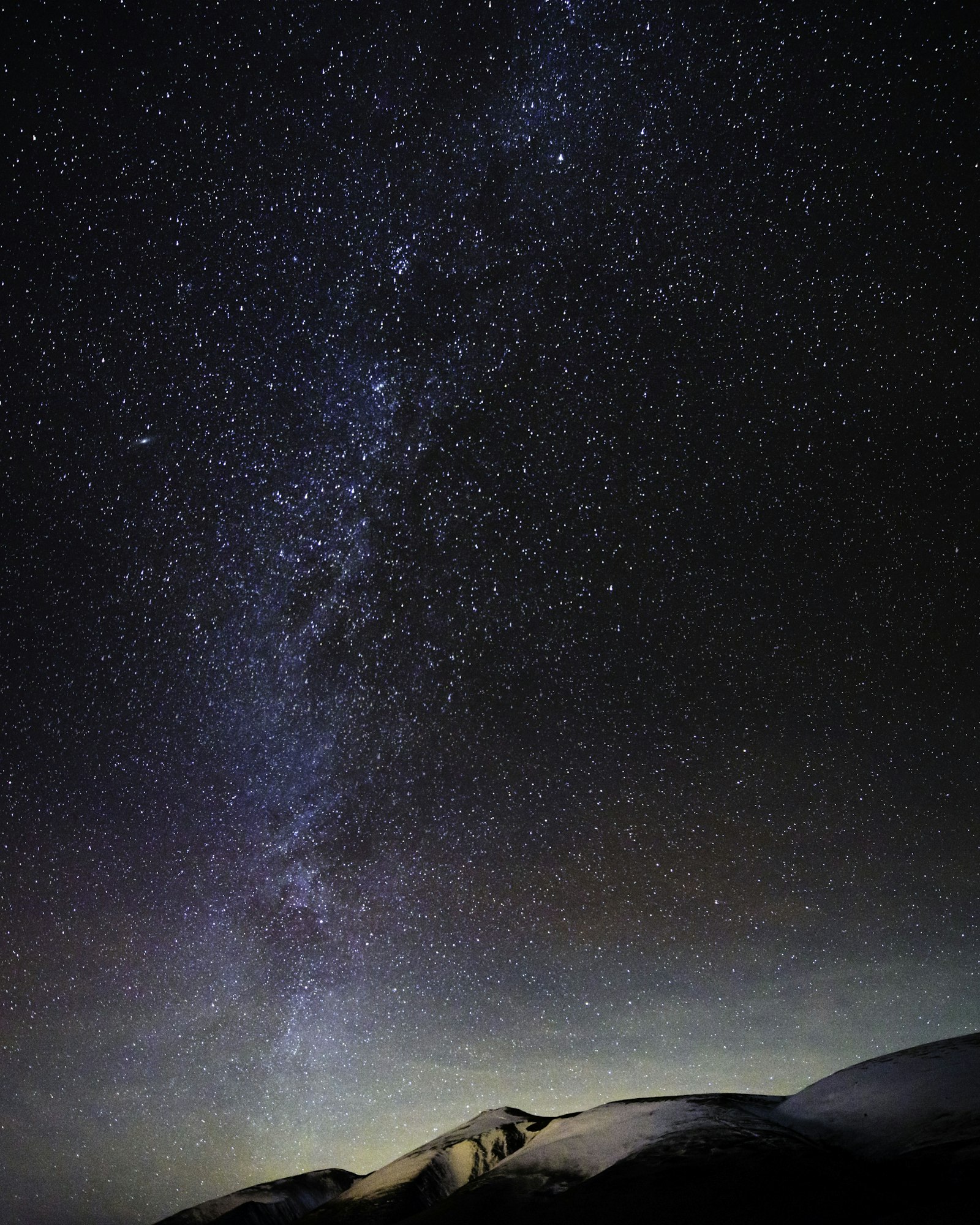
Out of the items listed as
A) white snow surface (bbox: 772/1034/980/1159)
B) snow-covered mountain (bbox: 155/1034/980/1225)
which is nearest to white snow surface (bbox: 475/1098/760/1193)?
snow-covered mountain (bbox: 155/1034/980/1225)

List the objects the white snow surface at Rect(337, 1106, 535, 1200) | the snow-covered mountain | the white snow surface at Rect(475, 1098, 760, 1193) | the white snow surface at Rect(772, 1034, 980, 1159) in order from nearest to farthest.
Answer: the snow-covered mountain
the white snow surface at Rect(772, 1034, 980, 1159)
the white snow surface at Rect(475, 1098, 760, 1193)
the white snow surface at Rect(337, 1106, 535, 1200)

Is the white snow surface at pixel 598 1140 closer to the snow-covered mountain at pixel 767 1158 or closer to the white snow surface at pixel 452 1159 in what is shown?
the snow-covered mountain at pixel 767 1158

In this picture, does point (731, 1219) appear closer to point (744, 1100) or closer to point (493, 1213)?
point (493, 1213)

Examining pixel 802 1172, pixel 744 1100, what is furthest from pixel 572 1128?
pixel 802 1172

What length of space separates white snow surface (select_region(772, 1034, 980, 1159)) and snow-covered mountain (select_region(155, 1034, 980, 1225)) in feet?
0.12

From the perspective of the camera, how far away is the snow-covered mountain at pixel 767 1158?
1140 cm

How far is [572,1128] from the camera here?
846 inches

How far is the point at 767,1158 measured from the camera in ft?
44.2

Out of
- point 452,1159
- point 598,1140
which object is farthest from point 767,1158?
point 452,1159

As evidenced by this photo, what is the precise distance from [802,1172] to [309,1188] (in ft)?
118

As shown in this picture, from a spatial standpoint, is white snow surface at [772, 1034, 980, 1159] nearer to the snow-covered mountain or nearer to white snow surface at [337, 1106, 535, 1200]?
the snow-covered mountain

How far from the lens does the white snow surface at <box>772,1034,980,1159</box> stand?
13.1 meters

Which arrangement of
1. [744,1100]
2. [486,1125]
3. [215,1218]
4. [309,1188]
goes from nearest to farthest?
1. [744,1100]
2. [486,1125]
3. [215,1218]
4. [309,1188]

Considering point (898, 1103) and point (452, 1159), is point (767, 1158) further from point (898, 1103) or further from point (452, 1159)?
point (452, 1159)
